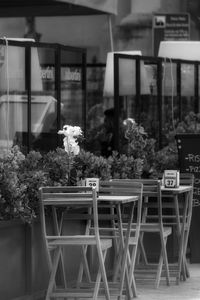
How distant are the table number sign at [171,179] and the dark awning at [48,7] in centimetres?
419

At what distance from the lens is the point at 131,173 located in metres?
11.7

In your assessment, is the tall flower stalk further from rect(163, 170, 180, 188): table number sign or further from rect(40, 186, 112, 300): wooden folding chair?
rect(163, 170, 180, 188): table number sign

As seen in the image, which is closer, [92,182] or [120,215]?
[120,215]

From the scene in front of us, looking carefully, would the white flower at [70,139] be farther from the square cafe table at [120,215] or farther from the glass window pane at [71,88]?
the glass window pane at [71,88]

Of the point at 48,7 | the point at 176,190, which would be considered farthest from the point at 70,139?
the point at 48,7

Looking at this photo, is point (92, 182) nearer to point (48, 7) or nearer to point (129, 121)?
point (129, 121)

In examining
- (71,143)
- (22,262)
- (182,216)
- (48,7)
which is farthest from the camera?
(48,7)

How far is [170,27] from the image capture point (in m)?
21.7

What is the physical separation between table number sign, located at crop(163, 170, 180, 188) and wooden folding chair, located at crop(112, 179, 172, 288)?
0.19 m

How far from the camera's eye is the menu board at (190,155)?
12.3 m

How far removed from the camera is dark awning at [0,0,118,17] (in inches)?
579

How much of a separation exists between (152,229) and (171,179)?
21.5 inches

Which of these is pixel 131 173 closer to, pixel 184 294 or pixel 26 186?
pixel 184 294

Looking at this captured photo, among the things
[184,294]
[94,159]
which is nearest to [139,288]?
[184,294]
